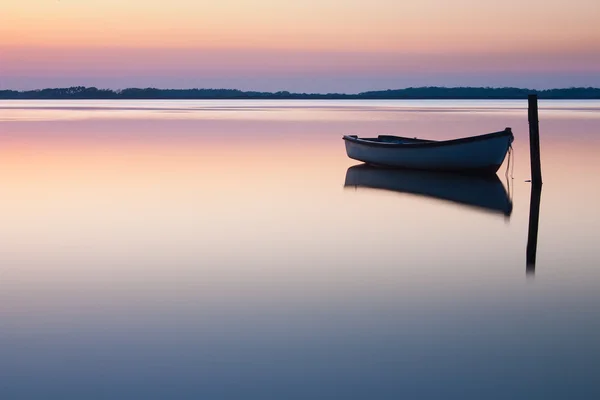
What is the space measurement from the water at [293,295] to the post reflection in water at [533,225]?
137 millimetres

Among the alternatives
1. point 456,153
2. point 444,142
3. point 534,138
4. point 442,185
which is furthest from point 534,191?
point 444,142

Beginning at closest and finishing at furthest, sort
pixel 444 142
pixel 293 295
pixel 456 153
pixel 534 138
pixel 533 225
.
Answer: pixel 293 295, pixel 533 225, pixel 534 138, pixel 444 142, pixel 456 153

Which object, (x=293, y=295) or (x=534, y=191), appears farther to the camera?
(x=534, y=191)

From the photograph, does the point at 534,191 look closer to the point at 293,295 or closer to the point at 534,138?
the point at 534,138

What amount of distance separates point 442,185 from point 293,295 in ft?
39.8

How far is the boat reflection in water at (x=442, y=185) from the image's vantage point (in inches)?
674

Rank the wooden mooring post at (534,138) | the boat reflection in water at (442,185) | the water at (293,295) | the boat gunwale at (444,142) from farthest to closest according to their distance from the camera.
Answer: the boat gunwale at (444,142)
the wooden mooring post at (534,138)
the boat reflection in water at (442,185)
the water at (293,295)

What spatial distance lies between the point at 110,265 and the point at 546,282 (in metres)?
5.55

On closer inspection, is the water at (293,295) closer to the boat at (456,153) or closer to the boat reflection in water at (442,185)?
the boat reflection in water at (442,185)

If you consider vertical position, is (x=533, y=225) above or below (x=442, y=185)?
above

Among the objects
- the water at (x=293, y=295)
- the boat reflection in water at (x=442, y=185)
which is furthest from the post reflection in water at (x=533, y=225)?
the boat reflection in water at (x=442, y=185)

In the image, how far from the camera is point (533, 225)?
1399 centimetres

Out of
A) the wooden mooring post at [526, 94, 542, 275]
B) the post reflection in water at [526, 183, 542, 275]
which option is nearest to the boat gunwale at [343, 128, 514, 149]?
the wooden mooring post at [526, 94, 542, 275]

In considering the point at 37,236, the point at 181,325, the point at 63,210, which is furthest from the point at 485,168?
the point at 181,325
